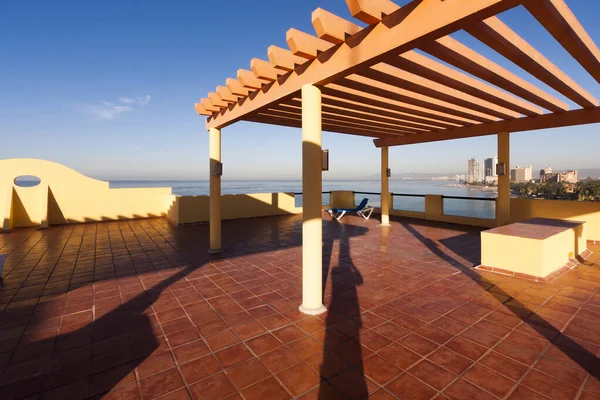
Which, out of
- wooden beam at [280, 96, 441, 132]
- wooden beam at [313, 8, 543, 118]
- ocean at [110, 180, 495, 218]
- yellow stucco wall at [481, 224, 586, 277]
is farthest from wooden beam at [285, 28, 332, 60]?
ocean at [110, 180, 495, 218]

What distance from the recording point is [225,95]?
4262mm

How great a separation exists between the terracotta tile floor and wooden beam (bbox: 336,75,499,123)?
2.57m

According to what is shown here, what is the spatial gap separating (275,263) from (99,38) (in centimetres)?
1054

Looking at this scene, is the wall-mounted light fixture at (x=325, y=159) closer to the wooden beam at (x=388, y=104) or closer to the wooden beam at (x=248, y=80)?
the wooden beam at (x=388, y=104)

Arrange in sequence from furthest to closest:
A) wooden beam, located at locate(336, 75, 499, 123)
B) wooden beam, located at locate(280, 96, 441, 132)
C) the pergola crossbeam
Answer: the pergola crossbeam, wooden beam, located at locate(280, 96, 441, 132), wooden beam, located at locate(336, 75, 499, 123)

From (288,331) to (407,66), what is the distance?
9.28 feet

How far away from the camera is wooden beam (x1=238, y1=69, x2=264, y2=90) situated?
354 cm

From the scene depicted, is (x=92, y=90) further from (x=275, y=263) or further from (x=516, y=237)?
(x=516, y=237)

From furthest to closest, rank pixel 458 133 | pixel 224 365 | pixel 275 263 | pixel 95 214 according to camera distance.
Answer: pixel 95 214
pixel 458 133
pixel 275 263
pixel 224 365

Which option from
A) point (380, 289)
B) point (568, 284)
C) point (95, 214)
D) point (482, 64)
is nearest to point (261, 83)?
point (482, 64)

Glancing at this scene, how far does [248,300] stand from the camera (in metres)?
3.19

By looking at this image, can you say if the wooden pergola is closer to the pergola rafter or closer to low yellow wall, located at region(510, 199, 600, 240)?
the pergola rafter

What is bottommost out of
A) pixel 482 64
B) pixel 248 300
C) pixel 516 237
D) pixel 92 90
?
pixel 248 300

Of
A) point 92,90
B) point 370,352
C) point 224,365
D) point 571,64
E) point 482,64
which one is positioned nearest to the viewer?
point 224,365
